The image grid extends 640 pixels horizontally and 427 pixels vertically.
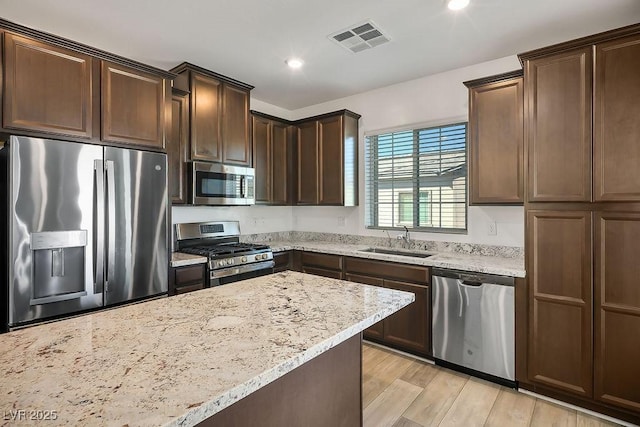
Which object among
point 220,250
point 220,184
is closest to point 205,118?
point 220,184

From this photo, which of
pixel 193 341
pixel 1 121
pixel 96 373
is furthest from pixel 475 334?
pixel 1 121

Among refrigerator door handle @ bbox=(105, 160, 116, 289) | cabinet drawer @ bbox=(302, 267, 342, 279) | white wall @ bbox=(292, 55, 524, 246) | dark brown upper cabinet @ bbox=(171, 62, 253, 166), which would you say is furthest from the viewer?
cabinet drawer @ bbox=(302, 267, 342, 279)

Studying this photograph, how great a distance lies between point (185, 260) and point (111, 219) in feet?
2.41

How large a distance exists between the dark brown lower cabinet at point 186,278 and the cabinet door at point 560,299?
104 inches

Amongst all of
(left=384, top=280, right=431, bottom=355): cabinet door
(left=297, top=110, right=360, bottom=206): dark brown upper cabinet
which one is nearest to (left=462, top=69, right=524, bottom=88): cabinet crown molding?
(left=297, top=110, right=360, bottom=206): dark brown upper cabinet

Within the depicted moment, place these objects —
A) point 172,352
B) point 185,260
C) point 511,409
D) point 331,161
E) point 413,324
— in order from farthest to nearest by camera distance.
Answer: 1. point 331,161
2. point 413,324
3. point 185,260
4. point 511,409
5. point 172,352

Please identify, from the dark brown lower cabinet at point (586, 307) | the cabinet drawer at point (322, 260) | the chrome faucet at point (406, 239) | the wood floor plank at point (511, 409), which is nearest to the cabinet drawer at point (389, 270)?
the cabinet drawer at point (322, 260)

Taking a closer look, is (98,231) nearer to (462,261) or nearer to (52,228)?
(52,228)

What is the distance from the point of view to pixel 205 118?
11.1 ft

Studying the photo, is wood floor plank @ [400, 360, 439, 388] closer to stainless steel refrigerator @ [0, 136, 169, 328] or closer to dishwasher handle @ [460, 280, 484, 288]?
dishwasher handle @ [460, 280, 484, 288]

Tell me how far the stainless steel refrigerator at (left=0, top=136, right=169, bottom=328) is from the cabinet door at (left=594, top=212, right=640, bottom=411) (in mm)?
3100

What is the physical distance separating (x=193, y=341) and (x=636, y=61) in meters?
2.94

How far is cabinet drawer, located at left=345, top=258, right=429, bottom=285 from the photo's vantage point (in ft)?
10.0

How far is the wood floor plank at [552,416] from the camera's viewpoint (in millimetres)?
2217
